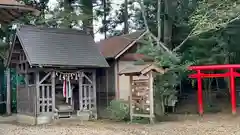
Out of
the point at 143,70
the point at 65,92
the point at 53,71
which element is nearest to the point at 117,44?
the point at 65,92

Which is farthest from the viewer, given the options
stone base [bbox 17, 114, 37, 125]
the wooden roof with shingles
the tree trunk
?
the tree trunk

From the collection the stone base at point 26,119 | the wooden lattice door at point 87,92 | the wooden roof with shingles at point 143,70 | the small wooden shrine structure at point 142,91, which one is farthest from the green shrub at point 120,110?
the stone base at point 26,119

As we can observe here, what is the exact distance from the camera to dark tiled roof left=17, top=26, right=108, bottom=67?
51.5ft

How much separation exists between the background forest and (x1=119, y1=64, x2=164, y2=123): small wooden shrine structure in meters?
0.68

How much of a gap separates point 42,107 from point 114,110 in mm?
3142

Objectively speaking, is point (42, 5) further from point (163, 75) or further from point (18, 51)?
point (163, 75)

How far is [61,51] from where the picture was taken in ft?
54.7

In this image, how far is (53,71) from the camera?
623 inches

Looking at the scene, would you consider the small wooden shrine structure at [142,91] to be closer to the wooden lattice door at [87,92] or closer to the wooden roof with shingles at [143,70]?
the wooden roof with shingles at [143,70]

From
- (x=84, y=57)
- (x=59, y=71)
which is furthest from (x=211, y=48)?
(x=59, y=71)

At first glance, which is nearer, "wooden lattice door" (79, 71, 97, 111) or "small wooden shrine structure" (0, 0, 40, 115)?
"small wooden shrine structure" (0, 0, 40, 115)

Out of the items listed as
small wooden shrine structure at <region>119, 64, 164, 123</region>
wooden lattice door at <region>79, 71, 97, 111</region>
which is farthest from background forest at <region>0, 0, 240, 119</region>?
wooden lattice door at <region>79, 71, 97, 111</region>

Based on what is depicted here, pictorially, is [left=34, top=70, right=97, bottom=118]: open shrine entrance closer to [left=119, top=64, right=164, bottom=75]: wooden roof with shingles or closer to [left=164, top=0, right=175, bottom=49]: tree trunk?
[left=119, top=64, right=164, bottom=75]: wooden roof with shingles

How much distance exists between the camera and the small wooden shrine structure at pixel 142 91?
13836 mm
